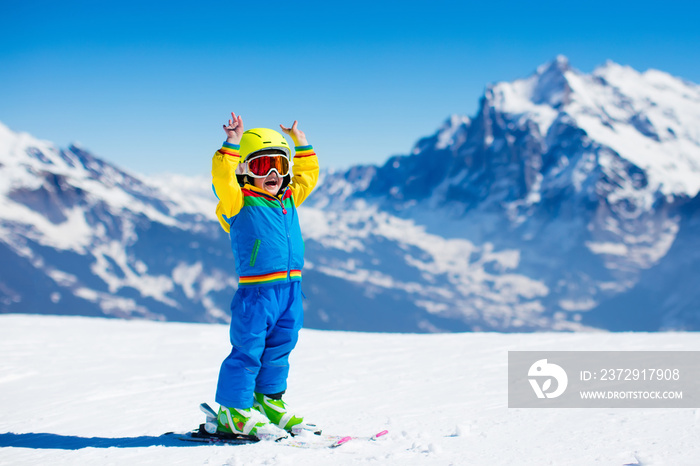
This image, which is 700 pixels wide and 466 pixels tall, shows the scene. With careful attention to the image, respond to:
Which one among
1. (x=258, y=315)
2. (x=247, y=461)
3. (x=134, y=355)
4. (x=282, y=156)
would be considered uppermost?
(x=282, y=156)

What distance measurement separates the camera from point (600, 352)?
25.1 feet

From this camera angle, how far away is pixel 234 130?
14.3 feet

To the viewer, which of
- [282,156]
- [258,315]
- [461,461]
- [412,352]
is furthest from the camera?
[412,352]

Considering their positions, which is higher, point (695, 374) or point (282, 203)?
point (282, 203)

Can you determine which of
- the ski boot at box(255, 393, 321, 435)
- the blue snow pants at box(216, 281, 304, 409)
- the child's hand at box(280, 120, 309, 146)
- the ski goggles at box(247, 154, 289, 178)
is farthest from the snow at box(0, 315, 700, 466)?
the child's hand at box(280, 120, 309, 146)

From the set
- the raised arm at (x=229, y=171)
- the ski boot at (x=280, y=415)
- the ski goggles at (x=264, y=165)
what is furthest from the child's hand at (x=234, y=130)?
the ski boot at (x=280, y=415)

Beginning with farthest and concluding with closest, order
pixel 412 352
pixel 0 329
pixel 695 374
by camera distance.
Result: 1. pixel 0 329
2. pixel 412 352
3. pixel 695 374

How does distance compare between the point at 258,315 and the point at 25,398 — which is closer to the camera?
the point at 258,315

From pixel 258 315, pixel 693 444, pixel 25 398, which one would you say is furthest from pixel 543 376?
pixel 25 398

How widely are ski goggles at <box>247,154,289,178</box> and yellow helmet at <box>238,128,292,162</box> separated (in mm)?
68

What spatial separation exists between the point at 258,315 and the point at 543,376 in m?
3.53

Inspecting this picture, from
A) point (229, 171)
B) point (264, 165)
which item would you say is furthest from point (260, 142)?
point (229, 171)

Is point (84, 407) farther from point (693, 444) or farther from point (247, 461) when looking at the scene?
point (693, 444)

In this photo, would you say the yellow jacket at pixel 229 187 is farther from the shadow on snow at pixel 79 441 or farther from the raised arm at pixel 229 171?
the shadow on snow at pixel 79 441
